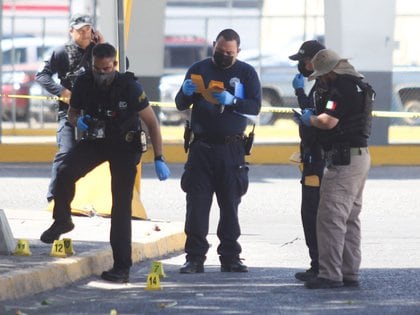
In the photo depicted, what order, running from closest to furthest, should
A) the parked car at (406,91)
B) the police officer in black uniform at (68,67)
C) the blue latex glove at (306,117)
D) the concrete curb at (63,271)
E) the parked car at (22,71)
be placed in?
1. the concrete curb at (63,271)
2. the blue latex glove at (306,117)
3. the police officer in black uniform at (68,67)
4. the parked car at (406,91)
5. the parked car at (22,71)

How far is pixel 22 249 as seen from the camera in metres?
10.5

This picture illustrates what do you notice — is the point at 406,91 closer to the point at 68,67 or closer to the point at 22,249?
the point at 68,67

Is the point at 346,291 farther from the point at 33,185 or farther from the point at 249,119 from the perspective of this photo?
the point at 33,185

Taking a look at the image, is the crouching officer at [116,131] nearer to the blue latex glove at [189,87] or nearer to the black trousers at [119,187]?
the black trousers at [119,187]

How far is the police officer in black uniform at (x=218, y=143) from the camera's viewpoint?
1063 cm

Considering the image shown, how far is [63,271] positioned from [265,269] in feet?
5.92

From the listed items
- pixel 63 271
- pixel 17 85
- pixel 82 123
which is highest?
pixel 82 123

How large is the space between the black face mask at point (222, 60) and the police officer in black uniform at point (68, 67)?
7.59ft

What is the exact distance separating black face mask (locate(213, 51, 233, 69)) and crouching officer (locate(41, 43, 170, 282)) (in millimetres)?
794

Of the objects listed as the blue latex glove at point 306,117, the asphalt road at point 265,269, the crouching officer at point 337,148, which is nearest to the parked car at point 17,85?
the asphalt road at point 265,269

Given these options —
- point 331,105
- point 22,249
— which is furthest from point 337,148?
point 22,249

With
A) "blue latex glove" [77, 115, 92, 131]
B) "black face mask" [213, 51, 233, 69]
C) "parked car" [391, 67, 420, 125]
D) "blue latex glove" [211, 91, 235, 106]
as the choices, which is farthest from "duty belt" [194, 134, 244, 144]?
"parked car" [391, 67, 420, 125]

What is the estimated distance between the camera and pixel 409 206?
16.1 m

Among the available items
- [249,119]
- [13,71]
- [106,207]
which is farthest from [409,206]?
[13,71]
